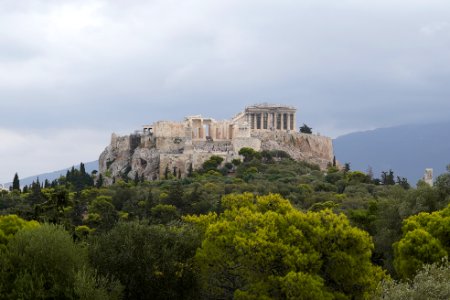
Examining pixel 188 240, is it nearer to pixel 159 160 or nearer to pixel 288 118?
pixel 159 160

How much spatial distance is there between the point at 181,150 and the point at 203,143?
352cm

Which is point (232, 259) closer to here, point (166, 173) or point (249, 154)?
point (166, 173)

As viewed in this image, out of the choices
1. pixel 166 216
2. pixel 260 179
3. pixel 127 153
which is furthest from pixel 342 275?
pixel 127 153

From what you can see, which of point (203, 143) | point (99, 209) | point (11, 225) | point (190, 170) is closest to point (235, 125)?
point (203, 143)

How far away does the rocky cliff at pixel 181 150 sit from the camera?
11588cm

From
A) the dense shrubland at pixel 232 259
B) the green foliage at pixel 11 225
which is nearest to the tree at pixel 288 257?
the dense shrubland at pixel 232 259

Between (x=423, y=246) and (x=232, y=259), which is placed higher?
(x=423, y=246)

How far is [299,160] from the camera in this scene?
403 ft

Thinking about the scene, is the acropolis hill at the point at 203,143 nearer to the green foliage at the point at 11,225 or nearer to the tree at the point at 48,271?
the green foliage at the point at 11,225

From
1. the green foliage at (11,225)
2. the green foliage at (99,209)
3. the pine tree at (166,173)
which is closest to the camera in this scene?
the green foliage at (11,225)

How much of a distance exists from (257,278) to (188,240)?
4.84 metres

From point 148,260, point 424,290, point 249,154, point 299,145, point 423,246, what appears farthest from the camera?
point 299,145

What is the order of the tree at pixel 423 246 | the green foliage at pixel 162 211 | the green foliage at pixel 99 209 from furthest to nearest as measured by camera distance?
the green foliage at pixel 162 211, the green foliage at pixel 99 209, the tree at pixel 423 246

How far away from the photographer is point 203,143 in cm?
12050
